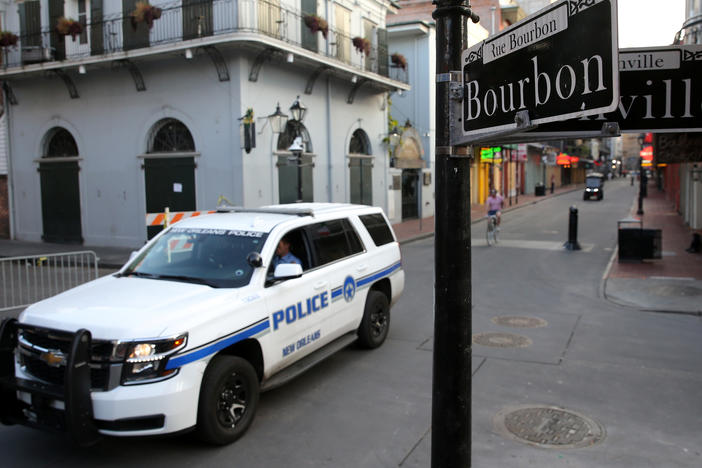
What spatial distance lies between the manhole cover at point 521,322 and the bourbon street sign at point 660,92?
20.3ft

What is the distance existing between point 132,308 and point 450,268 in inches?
109

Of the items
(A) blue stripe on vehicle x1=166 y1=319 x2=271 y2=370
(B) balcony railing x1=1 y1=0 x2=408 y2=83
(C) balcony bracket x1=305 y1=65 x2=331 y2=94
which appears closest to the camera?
(A) blue stripe on vehicle x1=166 y1=319 x2=271 y2=370

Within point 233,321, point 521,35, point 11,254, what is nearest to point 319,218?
point 233,321

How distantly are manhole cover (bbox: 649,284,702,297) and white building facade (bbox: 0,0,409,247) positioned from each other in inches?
367

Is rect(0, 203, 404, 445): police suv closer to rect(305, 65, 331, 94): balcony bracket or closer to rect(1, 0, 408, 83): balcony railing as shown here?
rect(1, 0, 408, 83): balcony railing

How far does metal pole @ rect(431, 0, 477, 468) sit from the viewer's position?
287cm

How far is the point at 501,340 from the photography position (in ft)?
25.7

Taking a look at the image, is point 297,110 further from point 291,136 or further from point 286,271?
point 286,271

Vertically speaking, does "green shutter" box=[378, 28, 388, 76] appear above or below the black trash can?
above

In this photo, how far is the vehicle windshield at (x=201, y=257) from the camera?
5352mm

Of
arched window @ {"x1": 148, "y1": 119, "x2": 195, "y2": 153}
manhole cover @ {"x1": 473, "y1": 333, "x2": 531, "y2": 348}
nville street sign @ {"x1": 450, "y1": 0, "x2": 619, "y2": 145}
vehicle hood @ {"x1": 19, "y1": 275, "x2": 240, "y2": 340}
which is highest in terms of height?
arched window @ {"x1": 148, "y1": 119, "x2": 195, "y2": 153}

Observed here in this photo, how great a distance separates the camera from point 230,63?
16719 mm

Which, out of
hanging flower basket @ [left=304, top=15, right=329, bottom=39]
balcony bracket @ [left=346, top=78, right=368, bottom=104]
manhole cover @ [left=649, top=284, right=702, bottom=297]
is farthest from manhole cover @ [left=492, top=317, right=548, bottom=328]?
balcony bracket @ [left=346, top=78, right=368, bottom=104]

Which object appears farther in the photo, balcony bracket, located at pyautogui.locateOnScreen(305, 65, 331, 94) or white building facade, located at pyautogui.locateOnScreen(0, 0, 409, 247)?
balcony bracket, located at pyautogui.locateOnScreen(305, 65, 331, 94)
